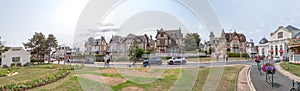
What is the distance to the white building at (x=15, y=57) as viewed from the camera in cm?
3538

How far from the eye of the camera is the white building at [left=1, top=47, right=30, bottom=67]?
3538 cm

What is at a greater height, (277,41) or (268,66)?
(277,41)

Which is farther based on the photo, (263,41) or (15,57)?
(263,41)

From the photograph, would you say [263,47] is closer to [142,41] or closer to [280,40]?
[280,40]

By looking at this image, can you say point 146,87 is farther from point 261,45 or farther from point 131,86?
point 261,45

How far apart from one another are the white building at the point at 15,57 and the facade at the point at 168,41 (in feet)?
101

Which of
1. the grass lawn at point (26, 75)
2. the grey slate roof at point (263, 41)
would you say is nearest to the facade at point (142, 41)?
the grass lawn at point (26, 75)


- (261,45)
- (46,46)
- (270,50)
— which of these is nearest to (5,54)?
(46,46)

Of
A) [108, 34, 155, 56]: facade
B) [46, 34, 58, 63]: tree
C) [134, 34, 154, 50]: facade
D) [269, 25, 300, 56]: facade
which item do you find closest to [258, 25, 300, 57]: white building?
[269, 25, 300, 56]: facade

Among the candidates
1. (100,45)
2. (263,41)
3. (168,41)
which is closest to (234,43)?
(263,41)

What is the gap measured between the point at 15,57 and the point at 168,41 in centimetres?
3466

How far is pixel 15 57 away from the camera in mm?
36906

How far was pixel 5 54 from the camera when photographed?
3528 cm

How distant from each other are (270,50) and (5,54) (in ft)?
196
